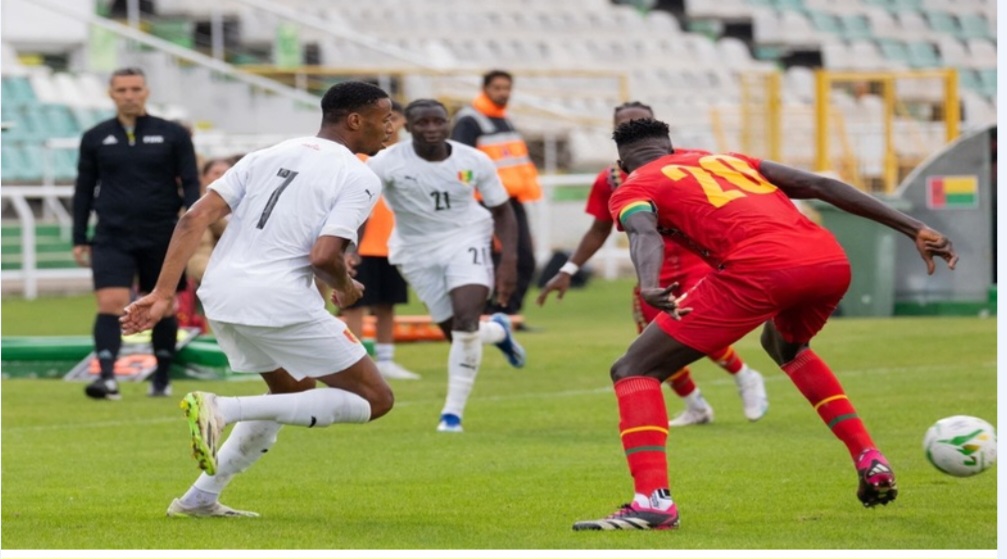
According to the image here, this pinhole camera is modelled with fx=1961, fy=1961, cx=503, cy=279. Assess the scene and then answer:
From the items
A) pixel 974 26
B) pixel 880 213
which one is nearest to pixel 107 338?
pixel 880 213

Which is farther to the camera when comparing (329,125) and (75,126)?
(75,126)

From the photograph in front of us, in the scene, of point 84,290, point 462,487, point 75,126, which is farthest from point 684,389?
point 75,126

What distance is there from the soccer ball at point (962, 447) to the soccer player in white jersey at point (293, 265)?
217cm

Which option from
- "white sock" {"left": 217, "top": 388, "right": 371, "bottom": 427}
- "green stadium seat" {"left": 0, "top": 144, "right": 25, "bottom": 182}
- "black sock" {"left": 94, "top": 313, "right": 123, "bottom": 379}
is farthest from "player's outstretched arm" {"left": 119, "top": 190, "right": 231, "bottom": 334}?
"green stadium seat" {"left": 0, "top": 144, "right": 25, "bottom": 182}

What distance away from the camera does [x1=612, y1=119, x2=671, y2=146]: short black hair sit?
782 centimetres

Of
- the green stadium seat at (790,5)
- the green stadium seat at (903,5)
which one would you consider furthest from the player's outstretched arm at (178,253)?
the green stadium seat at (903,5)

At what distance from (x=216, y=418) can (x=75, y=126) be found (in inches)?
853

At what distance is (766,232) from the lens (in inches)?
295

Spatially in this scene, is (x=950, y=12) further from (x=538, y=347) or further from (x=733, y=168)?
(x=733, y=168)

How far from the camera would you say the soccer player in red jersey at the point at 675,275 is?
11.0m

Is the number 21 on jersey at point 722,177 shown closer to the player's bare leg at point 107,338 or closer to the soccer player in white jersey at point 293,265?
the soccer player in white jersey at point 293,265

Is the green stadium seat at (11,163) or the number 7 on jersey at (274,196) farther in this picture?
the green stadium seat at (11,163)

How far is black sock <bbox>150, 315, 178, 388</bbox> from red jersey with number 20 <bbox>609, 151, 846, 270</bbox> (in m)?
6.18

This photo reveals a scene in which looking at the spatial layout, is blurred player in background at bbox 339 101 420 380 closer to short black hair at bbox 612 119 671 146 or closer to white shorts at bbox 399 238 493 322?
white shorts at bbox 399 238 493 322
